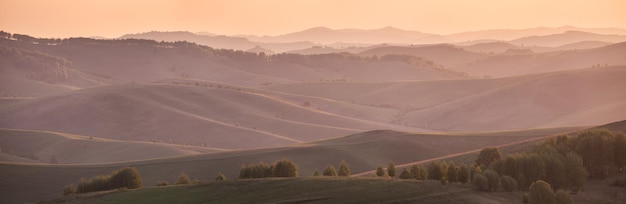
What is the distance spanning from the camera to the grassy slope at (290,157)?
103688mm

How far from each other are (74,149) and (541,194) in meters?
98.8

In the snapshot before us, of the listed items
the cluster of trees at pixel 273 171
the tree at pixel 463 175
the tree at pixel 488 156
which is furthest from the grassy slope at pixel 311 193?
the tree at pixel 488 156

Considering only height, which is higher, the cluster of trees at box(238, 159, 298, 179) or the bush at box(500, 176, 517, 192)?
the bush at box(500, 176, 517, 192)

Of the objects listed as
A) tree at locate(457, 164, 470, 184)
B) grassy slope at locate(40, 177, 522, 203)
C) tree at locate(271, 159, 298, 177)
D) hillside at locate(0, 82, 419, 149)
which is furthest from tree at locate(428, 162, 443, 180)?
hillside at locate(0, 82, 419, 149)

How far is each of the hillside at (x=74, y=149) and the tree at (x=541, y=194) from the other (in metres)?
83.4

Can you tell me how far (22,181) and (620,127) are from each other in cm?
6757

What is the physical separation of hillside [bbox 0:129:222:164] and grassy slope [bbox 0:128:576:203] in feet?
65.4

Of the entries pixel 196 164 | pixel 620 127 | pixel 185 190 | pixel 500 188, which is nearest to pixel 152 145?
pixel 196 164

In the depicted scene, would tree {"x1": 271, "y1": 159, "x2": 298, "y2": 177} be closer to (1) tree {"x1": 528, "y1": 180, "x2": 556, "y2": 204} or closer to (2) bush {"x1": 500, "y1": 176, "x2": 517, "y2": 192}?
(2) bush {"x1": 500, "y1": 176, "x2": 517, "y2": 192}

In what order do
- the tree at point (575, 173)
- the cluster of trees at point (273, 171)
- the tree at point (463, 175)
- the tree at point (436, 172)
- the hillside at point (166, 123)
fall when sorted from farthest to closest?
the hillside at point (166, 123) < the cluster of trees at point (273, 171) < the tree at point (436, 172) < the tree at point (575, 173) < the tree at point (463, 175)

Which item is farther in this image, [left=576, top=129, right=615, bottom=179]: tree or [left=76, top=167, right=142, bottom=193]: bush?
[left=76, top=167, right=142, bottom=193]: bush

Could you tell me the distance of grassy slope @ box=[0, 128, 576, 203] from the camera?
340 feet

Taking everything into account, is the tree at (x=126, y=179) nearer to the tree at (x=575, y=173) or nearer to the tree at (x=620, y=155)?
the tree at (x=575, y=173)

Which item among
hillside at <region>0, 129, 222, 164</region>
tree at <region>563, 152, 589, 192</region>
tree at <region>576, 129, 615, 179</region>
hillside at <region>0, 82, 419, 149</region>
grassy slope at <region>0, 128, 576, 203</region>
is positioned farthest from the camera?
hillside at <region>0, 82, 419, 149</region>
